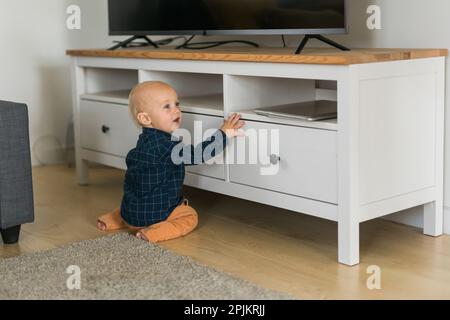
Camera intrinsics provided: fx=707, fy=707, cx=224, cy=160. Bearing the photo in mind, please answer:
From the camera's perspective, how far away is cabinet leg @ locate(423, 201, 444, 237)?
2051 mm

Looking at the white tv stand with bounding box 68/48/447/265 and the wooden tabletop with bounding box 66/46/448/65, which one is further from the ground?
the wooden tabletop with bounding box 66/46/448/65

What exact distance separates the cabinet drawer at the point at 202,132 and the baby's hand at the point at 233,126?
9 cm

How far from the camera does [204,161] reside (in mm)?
2096

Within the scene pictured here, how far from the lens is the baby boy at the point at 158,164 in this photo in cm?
210

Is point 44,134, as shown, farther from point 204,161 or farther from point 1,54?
point 204,161

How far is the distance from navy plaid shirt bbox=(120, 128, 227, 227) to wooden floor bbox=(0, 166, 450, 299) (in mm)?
128

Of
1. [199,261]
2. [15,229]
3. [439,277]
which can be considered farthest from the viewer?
[15,229]

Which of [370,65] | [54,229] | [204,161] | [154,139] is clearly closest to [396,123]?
[370,65]

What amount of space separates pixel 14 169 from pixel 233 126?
631 millimetres

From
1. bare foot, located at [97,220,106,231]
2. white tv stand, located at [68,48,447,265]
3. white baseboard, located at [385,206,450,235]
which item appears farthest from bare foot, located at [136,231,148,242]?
white baseboard, located at [385,206,450,235]

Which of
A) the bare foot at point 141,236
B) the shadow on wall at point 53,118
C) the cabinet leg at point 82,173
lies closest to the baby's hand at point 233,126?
the bare foot at point 141,236

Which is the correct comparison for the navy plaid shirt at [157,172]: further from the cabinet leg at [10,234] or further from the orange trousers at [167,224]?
the cabinet leg at [10,234]

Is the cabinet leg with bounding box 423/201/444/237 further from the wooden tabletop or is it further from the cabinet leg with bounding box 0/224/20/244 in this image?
the cabinet leg with bounding box 0/224/20/244

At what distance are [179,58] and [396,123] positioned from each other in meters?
0.73
